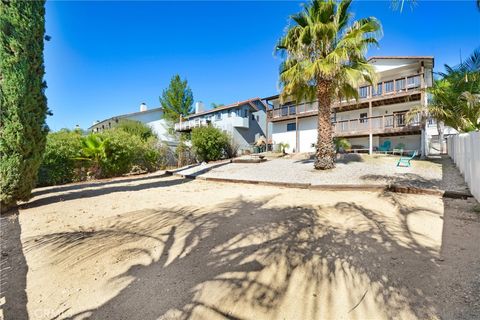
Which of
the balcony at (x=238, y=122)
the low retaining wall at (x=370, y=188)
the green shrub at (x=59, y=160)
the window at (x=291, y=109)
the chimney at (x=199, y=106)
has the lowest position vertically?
the low retaining wall at (x=370, y=188)

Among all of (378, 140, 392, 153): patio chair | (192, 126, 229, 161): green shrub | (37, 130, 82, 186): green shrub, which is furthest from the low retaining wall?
(378, 140, 392, 153): patio chair

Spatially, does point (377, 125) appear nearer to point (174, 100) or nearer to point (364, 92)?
point (364, 92)

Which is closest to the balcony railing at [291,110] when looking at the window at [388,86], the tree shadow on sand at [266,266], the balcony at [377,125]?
the balcony at [377,125]

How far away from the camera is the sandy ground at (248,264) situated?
243 cm

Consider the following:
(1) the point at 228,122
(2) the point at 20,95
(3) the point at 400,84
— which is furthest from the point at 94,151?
(3) the point at 400,84

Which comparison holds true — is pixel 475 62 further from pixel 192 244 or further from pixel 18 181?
pixel 18 181

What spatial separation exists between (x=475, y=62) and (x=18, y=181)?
52.8 feet

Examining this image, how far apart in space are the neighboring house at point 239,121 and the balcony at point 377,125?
1169cm

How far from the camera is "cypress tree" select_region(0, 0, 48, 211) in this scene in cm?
612

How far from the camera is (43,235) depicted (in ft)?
14.6

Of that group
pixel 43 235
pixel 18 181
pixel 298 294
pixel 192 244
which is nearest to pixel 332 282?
pixel 298 294

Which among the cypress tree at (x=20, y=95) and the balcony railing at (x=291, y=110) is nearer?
the cypress tree at (x=20, y=95)

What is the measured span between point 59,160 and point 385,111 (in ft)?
79.0

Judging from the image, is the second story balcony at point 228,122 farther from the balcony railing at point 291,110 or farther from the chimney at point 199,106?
the chimney at point 199,106
